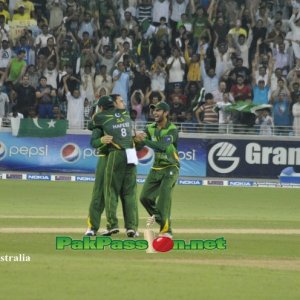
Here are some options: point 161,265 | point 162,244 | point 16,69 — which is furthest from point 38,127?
point 161,265

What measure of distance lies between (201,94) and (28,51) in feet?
14.1

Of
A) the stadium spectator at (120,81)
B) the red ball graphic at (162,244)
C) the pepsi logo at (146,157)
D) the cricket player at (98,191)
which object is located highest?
the stadium spectator at (120,81)

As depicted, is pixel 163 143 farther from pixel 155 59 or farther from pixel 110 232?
pixel 155 59

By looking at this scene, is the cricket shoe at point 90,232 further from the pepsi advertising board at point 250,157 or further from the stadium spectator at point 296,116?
the stadium spectator at point 296,116

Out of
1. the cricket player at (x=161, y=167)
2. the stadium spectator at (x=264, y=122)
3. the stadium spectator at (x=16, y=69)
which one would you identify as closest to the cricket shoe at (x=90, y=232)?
Result: the cricket player at (x=161, y=167)

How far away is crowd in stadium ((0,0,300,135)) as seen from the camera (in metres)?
30.0

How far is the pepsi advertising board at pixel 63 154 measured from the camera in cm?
3002

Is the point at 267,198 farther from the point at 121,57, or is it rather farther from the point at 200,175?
the point at 121,57

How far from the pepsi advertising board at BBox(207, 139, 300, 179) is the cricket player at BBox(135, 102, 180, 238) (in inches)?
529

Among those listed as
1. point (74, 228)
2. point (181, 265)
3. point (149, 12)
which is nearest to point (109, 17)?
point (149, 12)

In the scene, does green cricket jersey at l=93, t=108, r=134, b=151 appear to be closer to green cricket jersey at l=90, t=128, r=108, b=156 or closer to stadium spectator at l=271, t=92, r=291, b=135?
green cricket jersey at l=90, t=128, r=108, b=156

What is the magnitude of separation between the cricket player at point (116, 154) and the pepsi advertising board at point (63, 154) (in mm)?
13526

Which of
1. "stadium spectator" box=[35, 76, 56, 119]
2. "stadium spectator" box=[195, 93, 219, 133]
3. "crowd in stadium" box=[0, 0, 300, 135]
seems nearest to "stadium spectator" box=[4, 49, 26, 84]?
"crowd in stadium" box=[0, 0, 300, 135]

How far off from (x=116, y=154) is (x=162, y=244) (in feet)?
6.38
